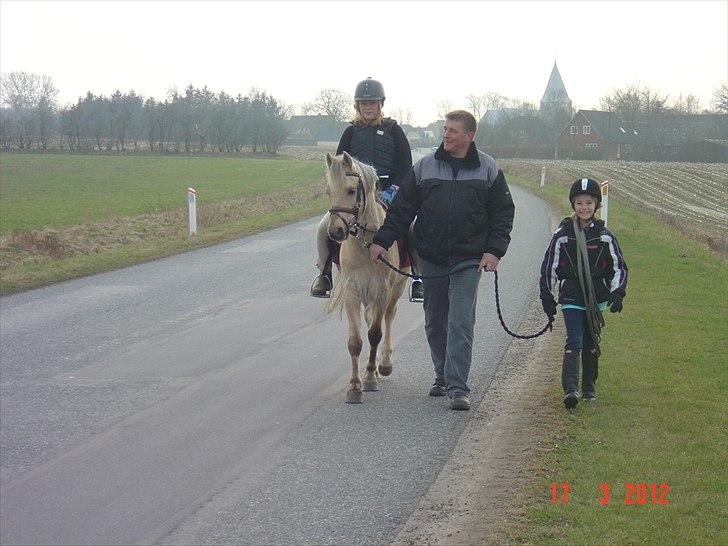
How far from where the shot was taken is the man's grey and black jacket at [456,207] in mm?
7160

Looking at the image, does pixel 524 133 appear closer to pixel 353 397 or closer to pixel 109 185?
pixel 109 185

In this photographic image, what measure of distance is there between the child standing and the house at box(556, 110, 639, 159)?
22.8 meters

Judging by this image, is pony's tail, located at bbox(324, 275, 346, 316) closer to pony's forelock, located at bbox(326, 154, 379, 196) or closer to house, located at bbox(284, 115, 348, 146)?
pony's forelock, located at bbox(326, 154, 379, 196)

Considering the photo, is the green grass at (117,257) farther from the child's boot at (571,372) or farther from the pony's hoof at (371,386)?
the child's boot at (571,372)

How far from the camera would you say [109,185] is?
5478 centimetres

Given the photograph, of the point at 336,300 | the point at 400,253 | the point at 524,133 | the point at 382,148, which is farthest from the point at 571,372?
the point at 524,133

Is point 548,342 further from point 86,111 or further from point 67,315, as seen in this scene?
point 86,111

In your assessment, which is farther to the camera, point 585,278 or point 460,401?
point 460,401

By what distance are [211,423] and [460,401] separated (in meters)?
2.01

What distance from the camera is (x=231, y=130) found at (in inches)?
4535

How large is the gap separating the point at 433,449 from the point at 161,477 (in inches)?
73.3

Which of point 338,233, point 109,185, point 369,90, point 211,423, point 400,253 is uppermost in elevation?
point 369,90

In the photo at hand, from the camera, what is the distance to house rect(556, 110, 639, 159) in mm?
31469

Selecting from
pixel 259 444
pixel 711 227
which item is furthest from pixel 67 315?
pixel 711 227
